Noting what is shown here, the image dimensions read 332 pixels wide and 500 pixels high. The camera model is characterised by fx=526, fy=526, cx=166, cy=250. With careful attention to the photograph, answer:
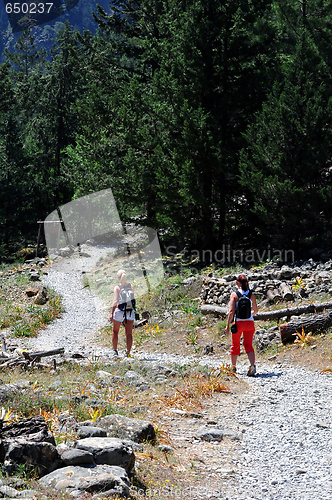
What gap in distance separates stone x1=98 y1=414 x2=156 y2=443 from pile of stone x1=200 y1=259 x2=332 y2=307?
7752mm

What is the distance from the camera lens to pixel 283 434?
6.32 meters

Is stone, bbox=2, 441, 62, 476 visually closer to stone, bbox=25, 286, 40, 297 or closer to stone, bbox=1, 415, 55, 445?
stone, bbox=1, 415, 55, 445

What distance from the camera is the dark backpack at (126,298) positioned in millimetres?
10227

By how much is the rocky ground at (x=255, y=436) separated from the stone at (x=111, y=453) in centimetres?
24

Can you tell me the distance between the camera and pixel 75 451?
15.9ft

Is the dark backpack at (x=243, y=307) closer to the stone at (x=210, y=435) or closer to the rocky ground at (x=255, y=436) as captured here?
the rocky ground at (x=255, y=436)

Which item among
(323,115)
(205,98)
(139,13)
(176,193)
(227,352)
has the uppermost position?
(139,13)

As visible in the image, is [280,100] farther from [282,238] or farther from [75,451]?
[75,451]

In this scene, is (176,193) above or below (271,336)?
above

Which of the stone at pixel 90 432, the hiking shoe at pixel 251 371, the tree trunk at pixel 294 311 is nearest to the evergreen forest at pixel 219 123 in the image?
the tree trunk at pixel 294 311

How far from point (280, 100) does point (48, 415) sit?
13536 mm

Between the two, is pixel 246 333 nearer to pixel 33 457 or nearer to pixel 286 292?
pixel 286 292

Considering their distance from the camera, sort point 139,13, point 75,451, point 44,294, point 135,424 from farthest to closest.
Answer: point 139,13 < point 44,294 < point 135,424 < point 75,451

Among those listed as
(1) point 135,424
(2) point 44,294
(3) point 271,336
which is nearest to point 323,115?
(3) point 271,336
